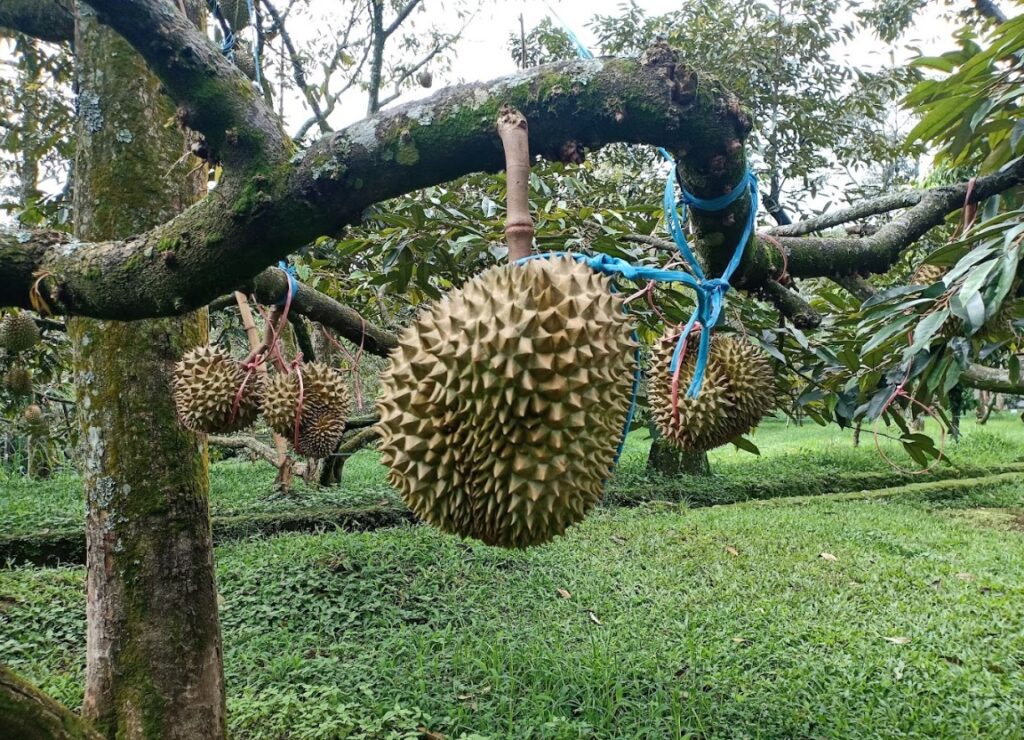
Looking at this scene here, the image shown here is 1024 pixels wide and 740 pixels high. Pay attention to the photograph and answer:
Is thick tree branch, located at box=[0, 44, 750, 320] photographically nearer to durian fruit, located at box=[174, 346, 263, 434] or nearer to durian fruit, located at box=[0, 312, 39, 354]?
durian fruit, located at box=[174, 346, 263, 434]

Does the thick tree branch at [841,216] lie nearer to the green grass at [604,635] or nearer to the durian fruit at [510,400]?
the durian fruit at [510,400]

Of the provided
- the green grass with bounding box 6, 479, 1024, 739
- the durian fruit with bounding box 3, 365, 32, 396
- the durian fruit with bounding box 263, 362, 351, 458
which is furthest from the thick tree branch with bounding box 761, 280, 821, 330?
the durian fruit with bounding box 3, 365, 32, 396

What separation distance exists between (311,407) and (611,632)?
235cm

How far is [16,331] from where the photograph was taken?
369 cm

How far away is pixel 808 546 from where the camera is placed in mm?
5820

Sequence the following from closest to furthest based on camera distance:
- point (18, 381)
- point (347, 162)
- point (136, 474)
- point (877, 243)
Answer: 1. point (347, 162)
2. point (877, 243)
3. point (136, 474)
4. point (18, 381)

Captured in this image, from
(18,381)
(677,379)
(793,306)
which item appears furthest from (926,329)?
(18,381)

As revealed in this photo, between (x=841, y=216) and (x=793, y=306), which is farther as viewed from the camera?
(x=841, y=216)

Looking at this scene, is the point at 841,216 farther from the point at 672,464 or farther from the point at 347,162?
the point at 672,464

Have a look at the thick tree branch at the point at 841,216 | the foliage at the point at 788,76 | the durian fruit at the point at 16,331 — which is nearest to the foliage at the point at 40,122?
the durian fruit at the point at 16,331

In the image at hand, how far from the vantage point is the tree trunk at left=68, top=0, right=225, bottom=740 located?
218 cm

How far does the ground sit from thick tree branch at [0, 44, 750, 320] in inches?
86.3

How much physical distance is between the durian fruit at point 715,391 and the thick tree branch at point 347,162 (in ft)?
0.82

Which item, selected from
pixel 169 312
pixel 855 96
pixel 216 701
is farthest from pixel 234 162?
pixel 855 96
